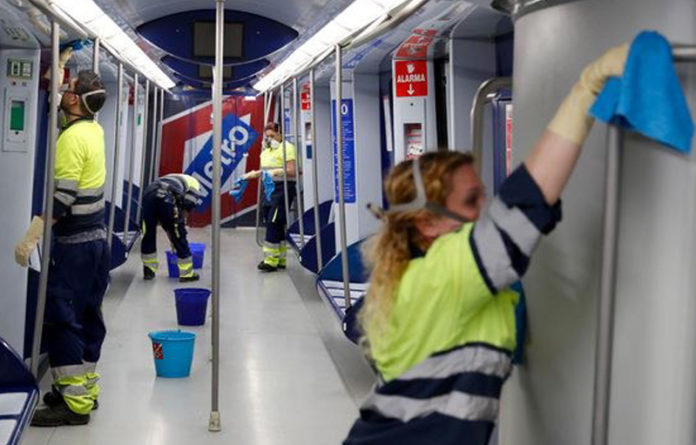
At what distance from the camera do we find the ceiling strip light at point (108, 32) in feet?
18.8

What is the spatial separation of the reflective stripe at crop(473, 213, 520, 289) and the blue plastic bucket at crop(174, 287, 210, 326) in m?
6.10

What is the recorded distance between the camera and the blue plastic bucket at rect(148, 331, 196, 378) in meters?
6.43

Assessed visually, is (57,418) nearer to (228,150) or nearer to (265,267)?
(265,267)

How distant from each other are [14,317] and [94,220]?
979 mm

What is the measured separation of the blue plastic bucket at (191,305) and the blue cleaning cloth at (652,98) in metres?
6.38

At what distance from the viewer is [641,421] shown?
7.27 feet

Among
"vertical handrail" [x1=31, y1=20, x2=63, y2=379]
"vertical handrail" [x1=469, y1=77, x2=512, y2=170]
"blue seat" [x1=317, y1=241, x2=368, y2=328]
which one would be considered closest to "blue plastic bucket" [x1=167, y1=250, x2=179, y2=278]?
"blue seat" [x1=317, y1=241, x2=368, y2=328]

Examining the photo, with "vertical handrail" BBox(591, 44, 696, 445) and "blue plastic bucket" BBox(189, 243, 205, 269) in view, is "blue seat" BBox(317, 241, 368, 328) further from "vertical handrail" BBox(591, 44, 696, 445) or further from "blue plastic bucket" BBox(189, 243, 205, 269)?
"vertical handrail" BBox(591, 44, 696, 445)

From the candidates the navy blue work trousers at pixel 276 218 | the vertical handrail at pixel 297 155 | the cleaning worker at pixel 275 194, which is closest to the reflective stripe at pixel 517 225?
the vertical handrail at pixel 297 155

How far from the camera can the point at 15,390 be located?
16.1 feet

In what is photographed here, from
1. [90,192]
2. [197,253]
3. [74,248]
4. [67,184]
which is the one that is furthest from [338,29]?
[197,253]

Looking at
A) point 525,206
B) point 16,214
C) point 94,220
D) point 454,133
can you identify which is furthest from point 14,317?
point 525,206

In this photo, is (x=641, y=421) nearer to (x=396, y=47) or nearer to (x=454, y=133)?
(x=454, y=133)

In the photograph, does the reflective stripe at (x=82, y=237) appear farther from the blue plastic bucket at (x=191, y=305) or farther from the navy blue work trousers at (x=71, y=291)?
the blue plastic bucket at (x=191, y=305)
